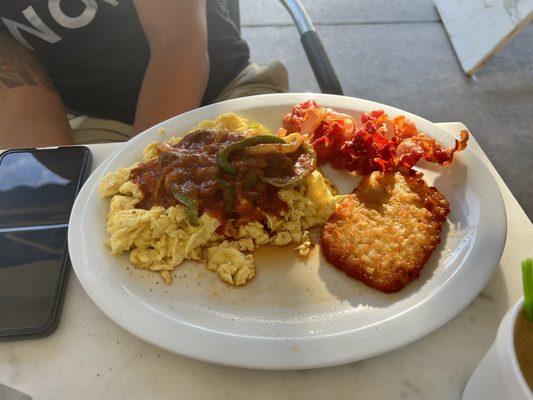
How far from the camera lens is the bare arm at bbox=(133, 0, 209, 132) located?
4.74 feet

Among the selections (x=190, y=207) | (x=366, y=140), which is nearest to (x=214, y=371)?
(x=190, y=207)

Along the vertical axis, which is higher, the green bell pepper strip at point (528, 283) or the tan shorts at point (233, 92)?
the green bell pepper strip at point (528, 283)

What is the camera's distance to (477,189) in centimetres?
110

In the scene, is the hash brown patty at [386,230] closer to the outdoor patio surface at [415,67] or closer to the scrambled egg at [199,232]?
the scrambled egg at [199,232]

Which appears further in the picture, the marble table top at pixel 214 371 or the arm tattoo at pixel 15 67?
the arm tattoo at pixel 15 67

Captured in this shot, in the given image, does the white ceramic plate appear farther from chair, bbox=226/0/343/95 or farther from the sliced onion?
chair, bbox=226/0/343/95

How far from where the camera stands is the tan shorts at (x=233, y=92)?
1.63m

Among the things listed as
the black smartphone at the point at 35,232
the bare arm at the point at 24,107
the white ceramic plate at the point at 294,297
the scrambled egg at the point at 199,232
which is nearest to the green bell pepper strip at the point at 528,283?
the white ceramic plate at the point at 294,297

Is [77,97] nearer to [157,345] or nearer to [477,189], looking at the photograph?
[157,345]

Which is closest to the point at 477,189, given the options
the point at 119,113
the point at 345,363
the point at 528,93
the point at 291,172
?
the point at 291,172

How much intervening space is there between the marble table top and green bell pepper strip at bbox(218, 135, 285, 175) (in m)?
0.44

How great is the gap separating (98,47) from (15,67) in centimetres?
28

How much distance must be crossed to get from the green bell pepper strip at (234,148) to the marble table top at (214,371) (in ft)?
1.44

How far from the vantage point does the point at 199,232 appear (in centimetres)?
107
